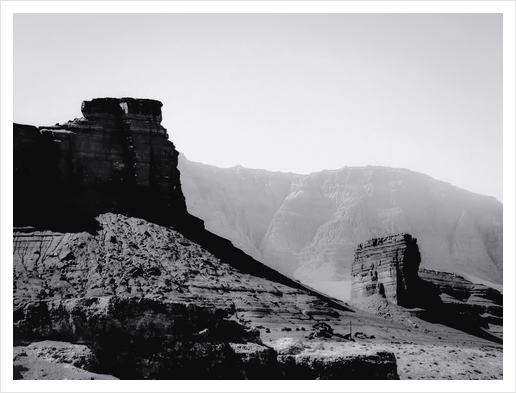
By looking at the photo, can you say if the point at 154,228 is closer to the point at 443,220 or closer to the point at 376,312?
the point at 376,312

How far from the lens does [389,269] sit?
9812 centimetres

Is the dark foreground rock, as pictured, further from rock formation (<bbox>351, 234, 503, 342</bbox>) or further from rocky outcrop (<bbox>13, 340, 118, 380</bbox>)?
rock formation (<bbox>351, 234, 503, 342</bbox>)

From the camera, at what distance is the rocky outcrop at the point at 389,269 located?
9569 centimetres

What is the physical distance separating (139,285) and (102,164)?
53.3 ft

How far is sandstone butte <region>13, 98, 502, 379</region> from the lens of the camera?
43656 millimetres

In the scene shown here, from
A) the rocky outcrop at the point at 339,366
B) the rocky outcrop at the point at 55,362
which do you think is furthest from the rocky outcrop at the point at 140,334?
the rocky outcrop at the point at 339,366

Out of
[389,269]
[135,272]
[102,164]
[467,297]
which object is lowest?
[467,297]

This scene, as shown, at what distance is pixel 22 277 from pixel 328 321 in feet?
70.8

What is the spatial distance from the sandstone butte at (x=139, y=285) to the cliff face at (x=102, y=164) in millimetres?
98

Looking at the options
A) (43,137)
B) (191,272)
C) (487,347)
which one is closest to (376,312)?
(487,347)

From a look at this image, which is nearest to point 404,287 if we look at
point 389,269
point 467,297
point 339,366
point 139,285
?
point 389,269

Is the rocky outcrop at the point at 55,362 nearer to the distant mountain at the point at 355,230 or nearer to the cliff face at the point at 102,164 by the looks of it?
the cliff face at the point at 102,164

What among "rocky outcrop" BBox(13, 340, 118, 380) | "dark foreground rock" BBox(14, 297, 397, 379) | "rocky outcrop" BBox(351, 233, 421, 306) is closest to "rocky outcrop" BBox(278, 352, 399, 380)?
"dark foreground rock" BBox(14, 297, 397, 379)

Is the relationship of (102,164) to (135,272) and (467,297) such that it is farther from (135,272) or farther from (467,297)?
(467,297)
